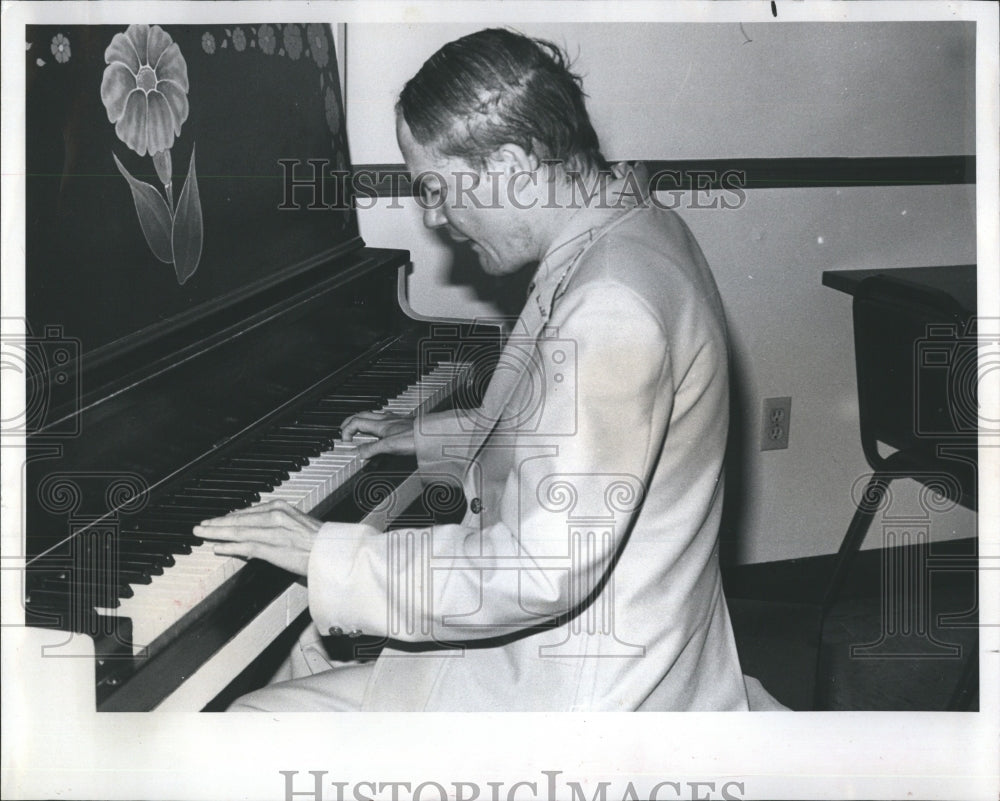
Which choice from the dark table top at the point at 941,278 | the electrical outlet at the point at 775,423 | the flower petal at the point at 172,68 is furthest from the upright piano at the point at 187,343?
the dark table top at the point at 941,278

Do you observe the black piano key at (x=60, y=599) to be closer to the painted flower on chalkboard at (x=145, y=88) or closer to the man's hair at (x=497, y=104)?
the painted flower on chalkboard at (x=145, y=88)

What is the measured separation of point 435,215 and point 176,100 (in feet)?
1.13

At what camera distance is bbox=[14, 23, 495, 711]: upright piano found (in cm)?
110

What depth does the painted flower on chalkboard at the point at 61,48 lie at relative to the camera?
3.82 feet

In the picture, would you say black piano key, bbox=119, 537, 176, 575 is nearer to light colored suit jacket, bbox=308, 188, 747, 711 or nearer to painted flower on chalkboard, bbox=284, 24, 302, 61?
light colored suit jacket, bbox=308, 188, 747, 711

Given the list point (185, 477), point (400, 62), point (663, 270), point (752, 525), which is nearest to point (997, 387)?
point (752, 525)

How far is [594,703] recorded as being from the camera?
1297 mm

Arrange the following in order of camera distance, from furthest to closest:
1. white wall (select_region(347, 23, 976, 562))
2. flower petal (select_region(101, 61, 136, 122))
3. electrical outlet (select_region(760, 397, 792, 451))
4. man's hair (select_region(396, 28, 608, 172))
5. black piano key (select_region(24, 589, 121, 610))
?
electrical outlet (select_region(760, 397, 792, 451))
white wall (select_region(347, 23, 976, 562))
man's hair (select_region(396, 28, 608, 172))
flower petal (select_region(101, 61, 136, 122))
black piano key (select_region(24, 589, 121, 610))

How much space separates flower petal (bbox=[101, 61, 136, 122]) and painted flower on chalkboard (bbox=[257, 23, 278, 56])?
0.19 metres

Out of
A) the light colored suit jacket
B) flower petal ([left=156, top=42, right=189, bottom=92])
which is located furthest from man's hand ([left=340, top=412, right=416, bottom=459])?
flower petal ([left=156, top=42, right=189, bottom=92])

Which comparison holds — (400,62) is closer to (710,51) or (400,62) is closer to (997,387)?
(710,51)

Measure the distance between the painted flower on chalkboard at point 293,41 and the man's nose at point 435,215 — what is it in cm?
26

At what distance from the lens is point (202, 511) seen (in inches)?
46.3

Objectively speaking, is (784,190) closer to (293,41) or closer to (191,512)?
(293,41)
